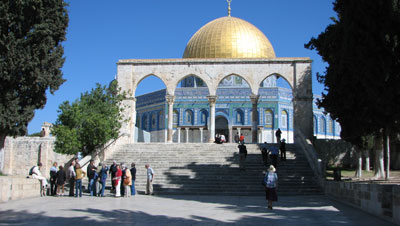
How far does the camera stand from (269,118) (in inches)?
1433

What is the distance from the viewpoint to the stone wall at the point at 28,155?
25.4 metres

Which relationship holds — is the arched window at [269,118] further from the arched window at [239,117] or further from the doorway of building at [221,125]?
the doorway of building at [221,125]

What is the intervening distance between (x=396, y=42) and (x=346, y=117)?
185 inches

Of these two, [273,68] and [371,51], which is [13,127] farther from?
[273,68]

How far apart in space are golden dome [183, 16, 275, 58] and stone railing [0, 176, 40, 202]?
2140 cm

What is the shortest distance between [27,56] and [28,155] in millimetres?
14068

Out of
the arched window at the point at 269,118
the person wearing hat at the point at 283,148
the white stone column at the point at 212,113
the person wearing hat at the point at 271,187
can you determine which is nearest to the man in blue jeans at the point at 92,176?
the person wearing hat at the point at 271,187

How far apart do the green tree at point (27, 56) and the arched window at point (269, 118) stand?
24075 millimetres

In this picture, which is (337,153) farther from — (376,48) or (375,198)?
(375,198)

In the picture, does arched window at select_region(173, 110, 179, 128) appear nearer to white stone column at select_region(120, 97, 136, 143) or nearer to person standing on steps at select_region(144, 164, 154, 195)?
white stone column at select_region(120, 97, 136, 143)

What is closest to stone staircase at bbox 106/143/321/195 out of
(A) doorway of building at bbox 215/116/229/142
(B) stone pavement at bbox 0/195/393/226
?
(B) stone pavement at bbox 0/195/393/226

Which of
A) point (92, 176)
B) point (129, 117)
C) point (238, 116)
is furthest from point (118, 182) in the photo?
point (238, 116)

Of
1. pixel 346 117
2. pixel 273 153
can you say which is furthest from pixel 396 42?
pixel 273 153

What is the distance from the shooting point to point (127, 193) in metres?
12.4
